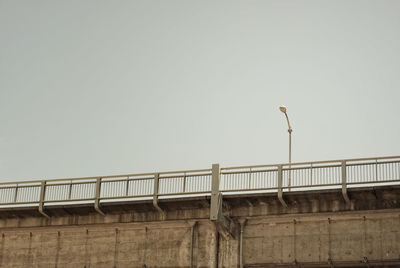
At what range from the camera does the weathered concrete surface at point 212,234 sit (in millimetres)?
45625

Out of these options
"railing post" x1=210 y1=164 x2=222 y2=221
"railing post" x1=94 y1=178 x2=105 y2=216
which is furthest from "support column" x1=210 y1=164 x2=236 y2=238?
"railing post" x1=94 y1=178 x2=105 y2=216

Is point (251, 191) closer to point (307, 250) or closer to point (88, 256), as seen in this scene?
point (307, 250)

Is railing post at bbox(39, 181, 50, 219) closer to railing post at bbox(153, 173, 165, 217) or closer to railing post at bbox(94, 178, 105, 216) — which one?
railing post at bbox(94, 178, 105, 216)

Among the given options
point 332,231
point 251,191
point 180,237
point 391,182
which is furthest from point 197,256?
point 391,182

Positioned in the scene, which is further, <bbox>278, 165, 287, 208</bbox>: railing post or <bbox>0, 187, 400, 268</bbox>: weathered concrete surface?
<bbox>278, 165, 287, 208</bbox>: railing post

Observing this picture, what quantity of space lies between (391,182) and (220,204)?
9.36 m

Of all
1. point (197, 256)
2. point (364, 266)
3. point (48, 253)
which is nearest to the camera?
point (364, 266)

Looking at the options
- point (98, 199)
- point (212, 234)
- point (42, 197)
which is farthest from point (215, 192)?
point (42, 197)

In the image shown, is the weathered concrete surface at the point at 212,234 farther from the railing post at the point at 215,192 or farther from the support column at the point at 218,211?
the railing post at the point at 215,192

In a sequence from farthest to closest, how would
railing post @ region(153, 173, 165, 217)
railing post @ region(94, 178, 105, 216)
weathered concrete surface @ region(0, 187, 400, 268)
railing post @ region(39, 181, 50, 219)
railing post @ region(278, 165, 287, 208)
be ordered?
railing post @ region(39, 181, 50, 219), railing post @ region(94, 178, 105, 216), railing post @ region(153, 173, 165, 217), railing post @ region(278, 165, 287, 208), weathered concrete surface @ region(0, 187, 400, 268)

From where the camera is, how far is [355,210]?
1817 inches

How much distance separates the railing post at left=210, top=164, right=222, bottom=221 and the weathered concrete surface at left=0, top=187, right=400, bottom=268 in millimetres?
744

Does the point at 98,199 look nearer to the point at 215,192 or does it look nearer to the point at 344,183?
the point at 215,192

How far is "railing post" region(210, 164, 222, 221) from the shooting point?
154 ft
